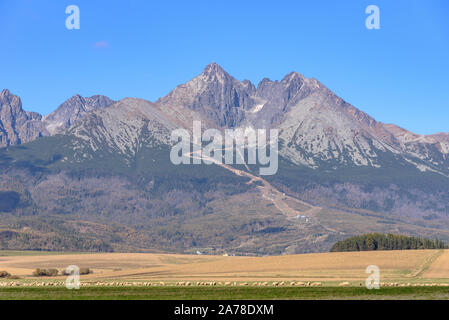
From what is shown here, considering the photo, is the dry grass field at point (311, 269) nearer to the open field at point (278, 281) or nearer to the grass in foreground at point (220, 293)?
the open field at point (278, 281)

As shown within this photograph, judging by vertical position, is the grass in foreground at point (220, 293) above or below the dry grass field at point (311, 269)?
above

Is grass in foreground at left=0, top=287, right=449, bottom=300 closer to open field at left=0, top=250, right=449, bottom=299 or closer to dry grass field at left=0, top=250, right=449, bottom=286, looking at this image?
open field at left=0, top=250, right=449, bottom=299

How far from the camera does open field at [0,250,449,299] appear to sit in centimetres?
8556

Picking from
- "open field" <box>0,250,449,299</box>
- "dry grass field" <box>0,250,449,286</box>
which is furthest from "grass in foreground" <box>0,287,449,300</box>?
"dry grass field" <box>0,250,449,286</box>

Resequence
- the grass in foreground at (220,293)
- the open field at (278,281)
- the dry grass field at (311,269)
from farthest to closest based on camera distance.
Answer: the dry grass field at (311,269)
the open field at (278,281)
the grass in foreground at (220,293)

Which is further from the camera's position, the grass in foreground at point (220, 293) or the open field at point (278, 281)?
the open field at point (278, 281)

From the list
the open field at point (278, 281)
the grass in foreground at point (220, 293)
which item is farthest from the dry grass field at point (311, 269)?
the grass in foreground at point (220, 293)

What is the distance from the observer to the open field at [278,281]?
281ft

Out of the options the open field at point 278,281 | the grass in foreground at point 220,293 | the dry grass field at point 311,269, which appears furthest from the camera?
the dry grass field at point 311,269

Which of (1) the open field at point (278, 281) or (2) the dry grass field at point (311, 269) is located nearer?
(1) the open field at point (278, 281)

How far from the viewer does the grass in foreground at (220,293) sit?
82.1 metres

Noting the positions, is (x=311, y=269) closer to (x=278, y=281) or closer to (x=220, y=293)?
(x=278, y=281)
